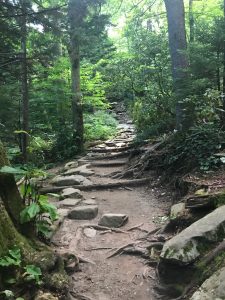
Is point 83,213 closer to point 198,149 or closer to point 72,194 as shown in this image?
point 72,194

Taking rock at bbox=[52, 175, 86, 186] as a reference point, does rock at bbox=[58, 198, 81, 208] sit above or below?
below

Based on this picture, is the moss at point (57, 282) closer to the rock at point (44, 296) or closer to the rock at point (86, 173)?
the rock at point (44, 296)

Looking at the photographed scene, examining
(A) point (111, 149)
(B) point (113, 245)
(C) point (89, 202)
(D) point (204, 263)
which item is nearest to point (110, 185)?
(C) point (89, 202)

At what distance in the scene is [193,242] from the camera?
A: 3668mm

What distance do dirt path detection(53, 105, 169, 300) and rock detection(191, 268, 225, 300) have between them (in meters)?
0.88

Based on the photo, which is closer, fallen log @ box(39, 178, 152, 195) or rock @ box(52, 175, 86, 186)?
fallen log @ box(39, 178, 152, 195)

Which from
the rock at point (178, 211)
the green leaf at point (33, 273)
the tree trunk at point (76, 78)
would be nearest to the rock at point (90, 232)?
the rock at point (178, 211)

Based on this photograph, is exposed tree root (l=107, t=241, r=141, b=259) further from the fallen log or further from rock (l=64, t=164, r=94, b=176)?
rock (l=64, t=164, r=94, b=176)

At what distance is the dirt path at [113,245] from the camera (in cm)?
381

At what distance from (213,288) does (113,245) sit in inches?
89.9

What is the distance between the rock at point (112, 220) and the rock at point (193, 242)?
6.08 feet

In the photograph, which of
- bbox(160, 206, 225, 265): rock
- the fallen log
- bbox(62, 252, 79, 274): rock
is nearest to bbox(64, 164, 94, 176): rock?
the fallen log

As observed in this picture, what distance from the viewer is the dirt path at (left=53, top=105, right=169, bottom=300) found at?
381 centimetres

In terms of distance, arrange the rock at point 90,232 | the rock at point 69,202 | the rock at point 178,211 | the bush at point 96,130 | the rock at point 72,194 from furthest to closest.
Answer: the bush at point 96,130
the rock at point 72,194
the rock at point 69,202
the rock at point 90,232
the rock at point 178,211
